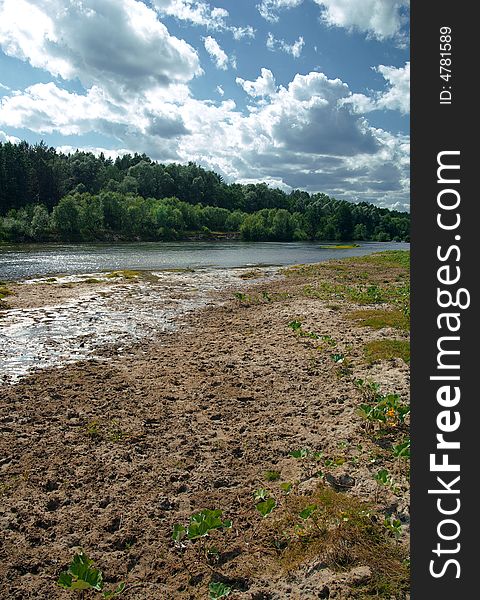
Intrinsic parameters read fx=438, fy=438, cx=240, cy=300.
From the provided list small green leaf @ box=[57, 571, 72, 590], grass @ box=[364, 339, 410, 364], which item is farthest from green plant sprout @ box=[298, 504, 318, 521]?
grass @ box=[364, 339, 410, 364]

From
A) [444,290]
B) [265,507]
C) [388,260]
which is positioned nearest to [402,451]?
[265,507]

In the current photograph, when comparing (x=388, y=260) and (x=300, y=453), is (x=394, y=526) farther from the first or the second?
(x=388, y=260)

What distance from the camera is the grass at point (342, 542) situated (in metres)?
4.14

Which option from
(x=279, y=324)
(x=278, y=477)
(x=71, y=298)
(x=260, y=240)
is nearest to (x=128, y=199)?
(x=260, y=240)

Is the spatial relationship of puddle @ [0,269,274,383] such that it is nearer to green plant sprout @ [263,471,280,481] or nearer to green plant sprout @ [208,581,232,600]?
A: green plant sprout @ [263,471,280,481]

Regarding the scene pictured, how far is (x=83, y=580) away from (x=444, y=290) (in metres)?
4.31

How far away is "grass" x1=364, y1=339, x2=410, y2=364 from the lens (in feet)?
37.2

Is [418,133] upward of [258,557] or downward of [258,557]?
upward

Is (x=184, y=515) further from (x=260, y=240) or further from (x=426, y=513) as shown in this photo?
(x=260, y=240)

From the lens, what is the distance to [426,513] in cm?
301

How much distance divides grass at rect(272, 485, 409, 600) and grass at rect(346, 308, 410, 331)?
10101 millimetres

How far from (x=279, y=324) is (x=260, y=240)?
144789 mm

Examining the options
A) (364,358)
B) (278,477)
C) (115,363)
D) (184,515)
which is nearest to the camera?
(184,515)

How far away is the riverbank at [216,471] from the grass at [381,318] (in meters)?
1.88
